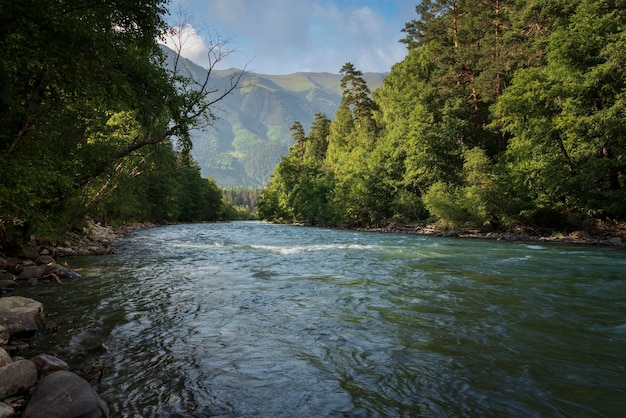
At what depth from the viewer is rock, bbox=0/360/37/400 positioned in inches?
169

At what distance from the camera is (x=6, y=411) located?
12.3 ft

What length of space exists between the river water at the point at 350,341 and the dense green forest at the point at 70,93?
3.34m

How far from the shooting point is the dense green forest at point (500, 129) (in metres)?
23.5

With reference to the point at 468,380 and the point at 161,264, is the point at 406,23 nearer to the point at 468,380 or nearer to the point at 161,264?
the point at 161,264

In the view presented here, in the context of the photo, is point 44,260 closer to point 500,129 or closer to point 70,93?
point 70,93

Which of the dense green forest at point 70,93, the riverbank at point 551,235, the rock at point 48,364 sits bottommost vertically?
the rock at point 48,364

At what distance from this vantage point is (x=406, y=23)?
206ft

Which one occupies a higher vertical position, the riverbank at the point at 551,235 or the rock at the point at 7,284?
the riverbank at the point at 551,235

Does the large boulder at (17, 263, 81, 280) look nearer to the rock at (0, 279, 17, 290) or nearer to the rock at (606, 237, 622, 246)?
the rock at (0, 279, 17, 290)

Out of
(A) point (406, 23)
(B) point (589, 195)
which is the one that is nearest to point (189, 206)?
(A) point (406, 23)

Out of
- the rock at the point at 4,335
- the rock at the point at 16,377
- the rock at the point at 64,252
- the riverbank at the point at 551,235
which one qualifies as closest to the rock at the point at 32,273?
the rock at the point at 64,252

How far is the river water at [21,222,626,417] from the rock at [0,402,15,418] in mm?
939

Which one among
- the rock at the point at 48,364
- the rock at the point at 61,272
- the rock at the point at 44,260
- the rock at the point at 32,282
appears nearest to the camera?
the rock at the point at 48,364

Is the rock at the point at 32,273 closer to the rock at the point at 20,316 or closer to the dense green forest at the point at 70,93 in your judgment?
the dense green forest at the point at 70,93
